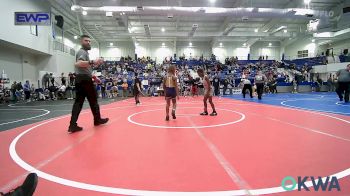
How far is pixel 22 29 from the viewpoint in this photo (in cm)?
1917

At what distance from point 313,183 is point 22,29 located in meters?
22.5

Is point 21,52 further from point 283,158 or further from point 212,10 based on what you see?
point 283,158

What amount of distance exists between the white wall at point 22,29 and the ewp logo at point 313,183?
19917 mm

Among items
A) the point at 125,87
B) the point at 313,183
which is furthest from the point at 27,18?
the point at 313,183

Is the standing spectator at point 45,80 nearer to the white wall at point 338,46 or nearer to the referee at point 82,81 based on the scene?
the referee at point 82,81

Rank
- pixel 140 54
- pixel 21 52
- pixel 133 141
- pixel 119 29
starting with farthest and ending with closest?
pixel 140 54 → pixel 119 29 → pixel 21 52 → pixel 133 141

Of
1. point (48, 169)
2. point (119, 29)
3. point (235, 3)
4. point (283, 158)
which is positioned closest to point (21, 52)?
point (119, 29)

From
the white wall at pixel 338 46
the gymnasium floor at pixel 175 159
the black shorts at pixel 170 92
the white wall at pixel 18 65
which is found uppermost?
the white wall at pixel 338 46

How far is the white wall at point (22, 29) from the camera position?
17.2 metres

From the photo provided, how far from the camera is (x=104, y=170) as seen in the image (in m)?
Answer: 2.81

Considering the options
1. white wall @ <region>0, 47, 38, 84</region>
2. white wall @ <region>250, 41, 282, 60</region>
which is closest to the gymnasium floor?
white wall @ <region>0, 47, 38, 84</region>

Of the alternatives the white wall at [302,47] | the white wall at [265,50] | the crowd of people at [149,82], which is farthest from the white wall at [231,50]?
the crowd of people at [149,82]

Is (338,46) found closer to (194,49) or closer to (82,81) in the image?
(194,49)

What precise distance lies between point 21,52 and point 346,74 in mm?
24891
